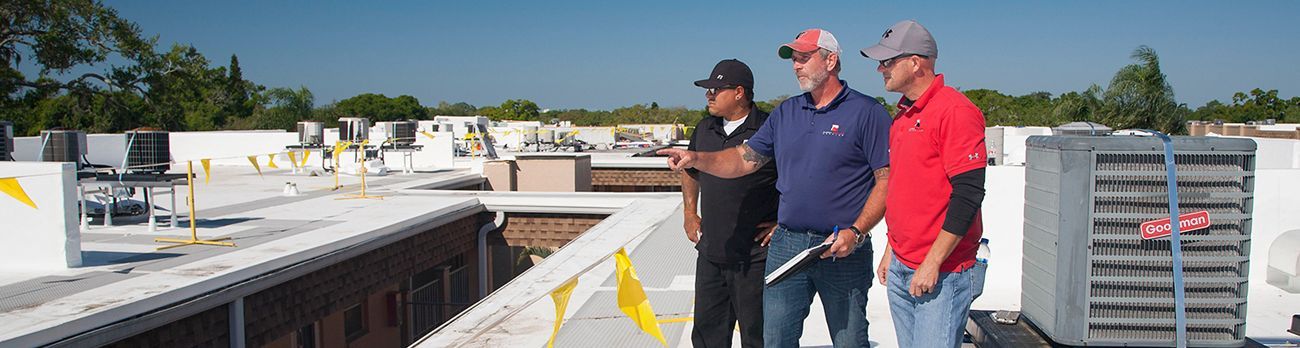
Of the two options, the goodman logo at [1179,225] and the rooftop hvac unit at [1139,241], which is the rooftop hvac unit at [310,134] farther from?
the goodman logo at [1179,225]

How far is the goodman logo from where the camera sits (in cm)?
298

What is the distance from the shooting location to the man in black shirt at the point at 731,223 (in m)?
3.68

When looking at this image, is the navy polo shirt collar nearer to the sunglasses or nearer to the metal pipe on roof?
the sunglasses

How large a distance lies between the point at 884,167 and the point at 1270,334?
3.77 metres

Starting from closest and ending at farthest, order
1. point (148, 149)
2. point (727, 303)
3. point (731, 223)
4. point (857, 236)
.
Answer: point (857, 236) < point (731, 223) < point (727, 303) < point (148, 149)

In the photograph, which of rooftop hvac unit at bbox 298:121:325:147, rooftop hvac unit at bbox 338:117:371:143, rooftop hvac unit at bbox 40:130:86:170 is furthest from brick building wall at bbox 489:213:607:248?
rooftop hvac unit at bbox 298:121:325:147

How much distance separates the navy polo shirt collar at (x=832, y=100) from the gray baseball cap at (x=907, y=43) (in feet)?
1.07

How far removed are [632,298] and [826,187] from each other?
4.44 ft

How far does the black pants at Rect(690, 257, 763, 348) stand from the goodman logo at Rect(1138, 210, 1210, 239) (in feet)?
4.67

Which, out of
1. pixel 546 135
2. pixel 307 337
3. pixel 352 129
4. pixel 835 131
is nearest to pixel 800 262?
pixel 835 131

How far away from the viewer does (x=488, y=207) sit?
13070 millimetres

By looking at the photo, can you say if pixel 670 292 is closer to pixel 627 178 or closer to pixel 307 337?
pixel 307 337

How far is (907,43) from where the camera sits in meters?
2.87

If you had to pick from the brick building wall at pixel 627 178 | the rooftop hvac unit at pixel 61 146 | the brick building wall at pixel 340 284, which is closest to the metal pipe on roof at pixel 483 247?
the brick building wall at pixel 340 284
